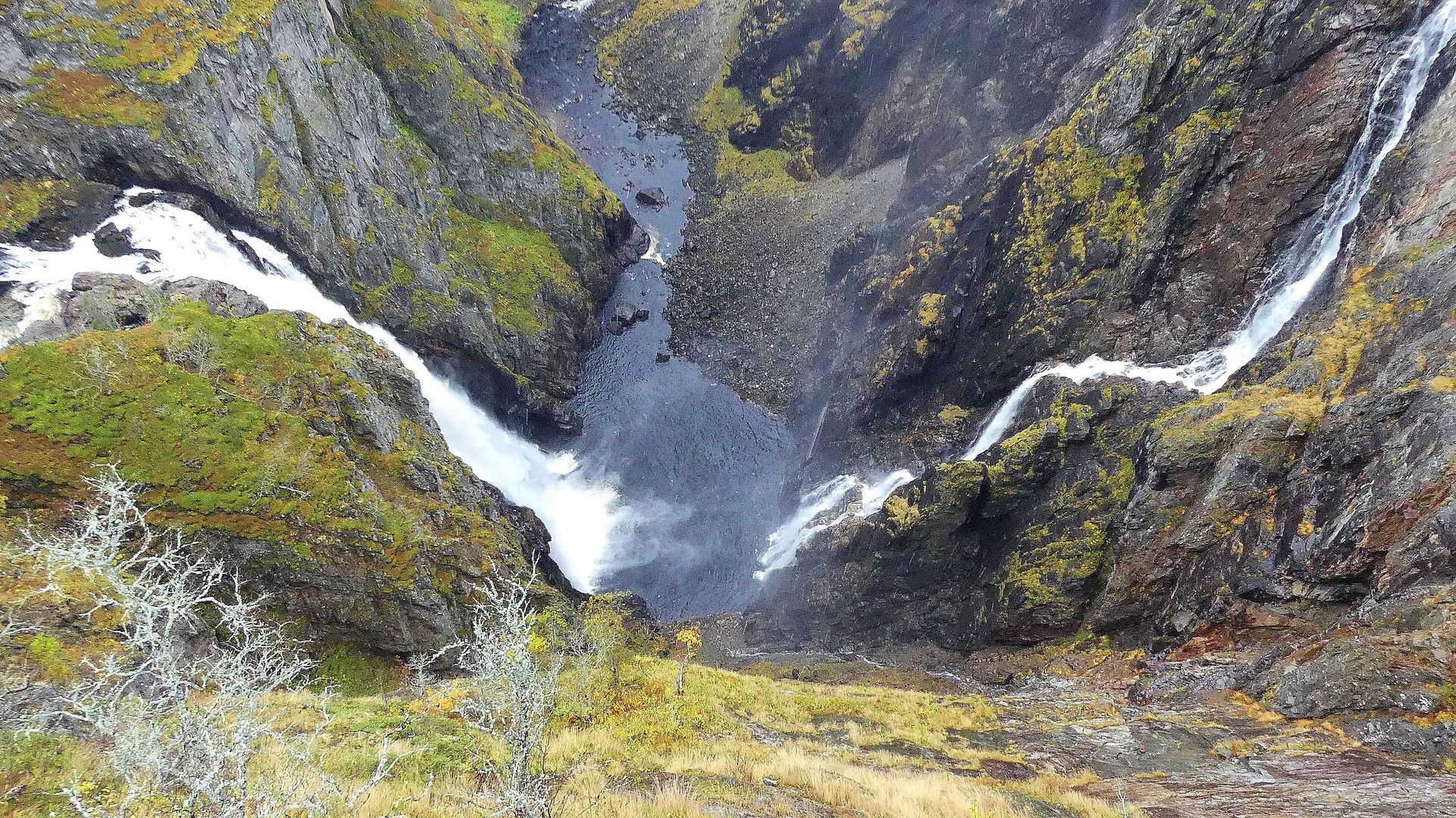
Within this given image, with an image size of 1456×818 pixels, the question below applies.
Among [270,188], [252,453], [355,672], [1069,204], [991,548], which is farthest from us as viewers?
[1069,204]

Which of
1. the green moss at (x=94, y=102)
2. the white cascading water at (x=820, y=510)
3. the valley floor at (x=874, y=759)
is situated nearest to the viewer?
the valley floor at (x=874, y=759)

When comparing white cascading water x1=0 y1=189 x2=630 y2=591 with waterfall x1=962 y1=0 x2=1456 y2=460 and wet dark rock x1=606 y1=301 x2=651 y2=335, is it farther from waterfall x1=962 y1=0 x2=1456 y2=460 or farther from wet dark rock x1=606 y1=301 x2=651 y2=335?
waterfall x1=962 y1=0 x2=1456 y2=460

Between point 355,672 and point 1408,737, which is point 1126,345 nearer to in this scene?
point 1408,737

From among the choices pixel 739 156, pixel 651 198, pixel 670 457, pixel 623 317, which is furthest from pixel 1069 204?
pixel 651 198

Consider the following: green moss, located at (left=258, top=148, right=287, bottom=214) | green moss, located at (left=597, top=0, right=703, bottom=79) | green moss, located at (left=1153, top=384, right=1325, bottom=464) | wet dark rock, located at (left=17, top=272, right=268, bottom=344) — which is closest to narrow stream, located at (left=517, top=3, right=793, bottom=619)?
green moss, located at (left=597, top=0, right=703, bottom=79)

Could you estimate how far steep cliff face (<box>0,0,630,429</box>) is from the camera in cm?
2659

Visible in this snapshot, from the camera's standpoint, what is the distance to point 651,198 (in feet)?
207

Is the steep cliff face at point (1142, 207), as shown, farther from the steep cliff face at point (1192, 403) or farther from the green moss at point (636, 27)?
the green moss at point (636, 27)

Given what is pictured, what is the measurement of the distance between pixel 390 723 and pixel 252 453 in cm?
1245

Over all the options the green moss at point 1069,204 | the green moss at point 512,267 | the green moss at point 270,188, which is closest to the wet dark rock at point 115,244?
the green moss at point 270,188

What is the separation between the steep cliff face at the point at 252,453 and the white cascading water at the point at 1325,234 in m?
30.5

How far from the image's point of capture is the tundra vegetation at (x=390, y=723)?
5148 millimetres

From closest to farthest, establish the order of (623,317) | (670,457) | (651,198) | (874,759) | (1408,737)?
(1408,737) < (874,759) < (670,457) < (623,317) < (651,198)

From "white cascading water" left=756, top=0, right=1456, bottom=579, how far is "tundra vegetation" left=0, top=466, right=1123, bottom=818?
57.7 ft
